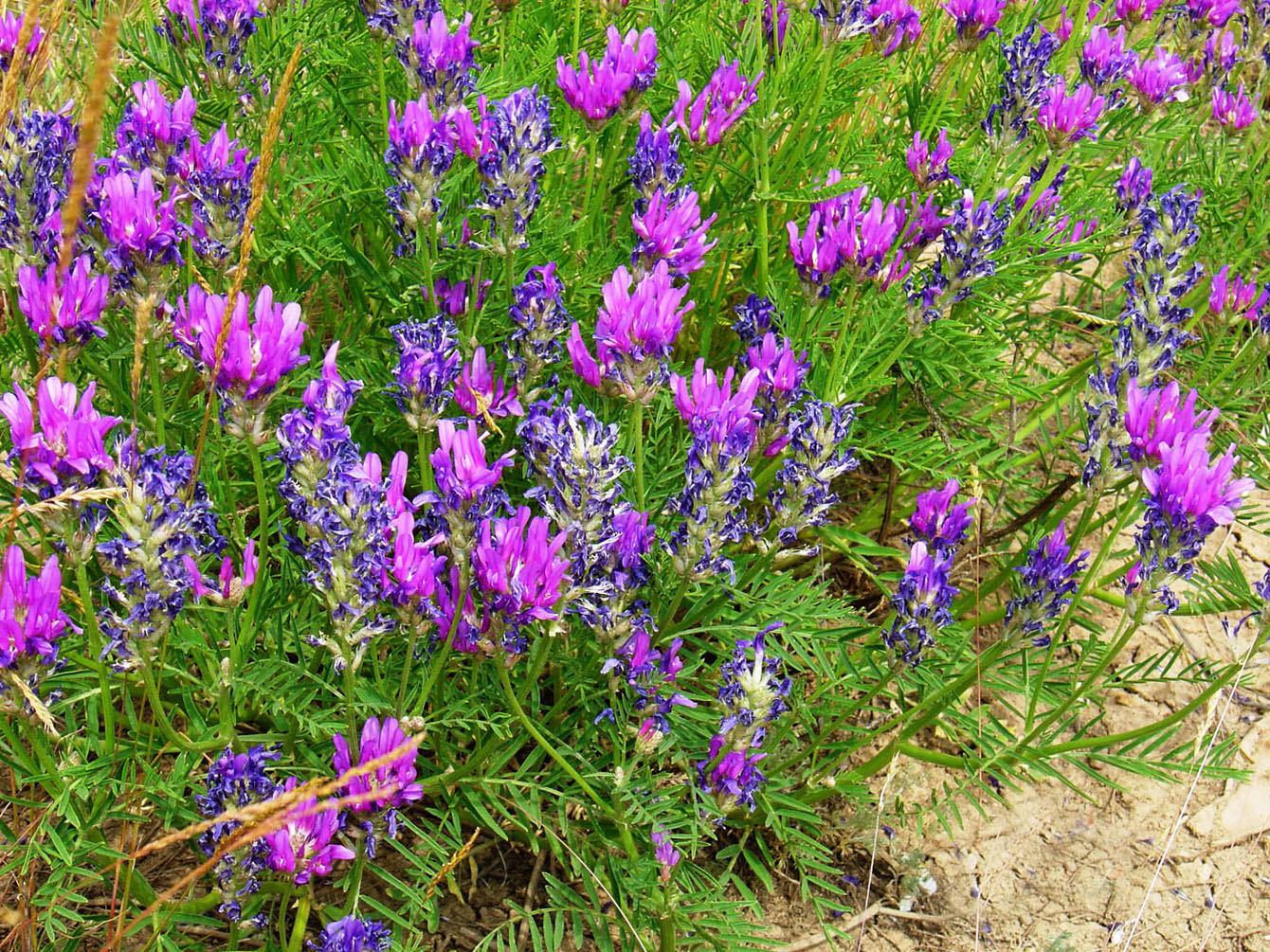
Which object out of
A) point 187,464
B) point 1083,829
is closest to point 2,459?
point 187,464

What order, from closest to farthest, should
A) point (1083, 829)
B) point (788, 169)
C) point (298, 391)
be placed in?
point (298, 391), point (1083, 829), point (788, 169)

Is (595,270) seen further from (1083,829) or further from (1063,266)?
(1083,829)

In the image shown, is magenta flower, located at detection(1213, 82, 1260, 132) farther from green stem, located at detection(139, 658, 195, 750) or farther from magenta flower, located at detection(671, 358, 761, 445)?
green stem, located at detection(139, 658, 195, 750)

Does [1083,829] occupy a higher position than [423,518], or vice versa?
[423,518]

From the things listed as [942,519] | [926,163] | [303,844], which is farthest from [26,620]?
[926,163]

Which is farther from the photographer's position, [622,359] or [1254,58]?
[1254,58]

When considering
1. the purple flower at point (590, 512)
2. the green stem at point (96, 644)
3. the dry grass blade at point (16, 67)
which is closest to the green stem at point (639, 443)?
the purple flower at point (590, 512)

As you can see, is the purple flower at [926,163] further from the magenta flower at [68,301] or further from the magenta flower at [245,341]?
the magenta flower at [68,301]

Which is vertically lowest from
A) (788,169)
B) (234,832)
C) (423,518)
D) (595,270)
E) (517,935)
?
(517,935)

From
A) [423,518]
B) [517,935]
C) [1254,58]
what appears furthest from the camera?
[1254,58]
